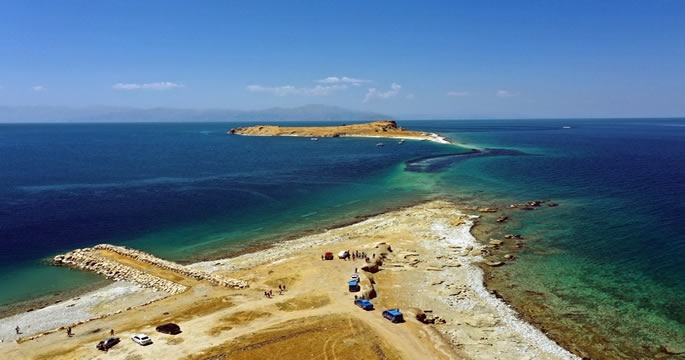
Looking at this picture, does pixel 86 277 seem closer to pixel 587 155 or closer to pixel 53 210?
pixel 53 210

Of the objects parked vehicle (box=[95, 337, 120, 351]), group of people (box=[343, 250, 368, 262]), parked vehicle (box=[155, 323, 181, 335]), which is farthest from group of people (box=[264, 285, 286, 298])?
parked vehicle (box=[95, 337, 120, 351])

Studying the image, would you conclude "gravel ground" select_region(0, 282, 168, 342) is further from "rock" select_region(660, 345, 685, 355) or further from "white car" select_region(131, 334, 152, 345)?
"rock" select_region(660, 345, 685, 355)

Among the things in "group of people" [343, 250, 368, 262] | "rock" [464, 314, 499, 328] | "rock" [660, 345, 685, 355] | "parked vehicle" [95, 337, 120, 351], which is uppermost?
"group of people" [343, 250, 368, 262]

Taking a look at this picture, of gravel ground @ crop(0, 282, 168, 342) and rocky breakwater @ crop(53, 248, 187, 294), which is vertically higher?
rocky breakwater @ crop(53, 248, 187, 294)

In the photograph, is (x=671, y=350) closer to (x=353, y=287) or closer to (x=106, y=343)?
(x=353, y=287)

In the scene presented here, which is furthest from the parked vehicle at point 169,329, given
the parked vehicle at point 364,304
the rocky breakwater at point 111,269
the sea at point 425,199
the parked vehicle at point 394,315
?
the parked vehicle at point 394,315

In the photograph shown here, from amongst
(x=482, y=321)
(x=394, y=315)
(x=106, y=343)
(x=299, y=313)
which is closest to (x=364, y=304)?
(x=394, y=315)
